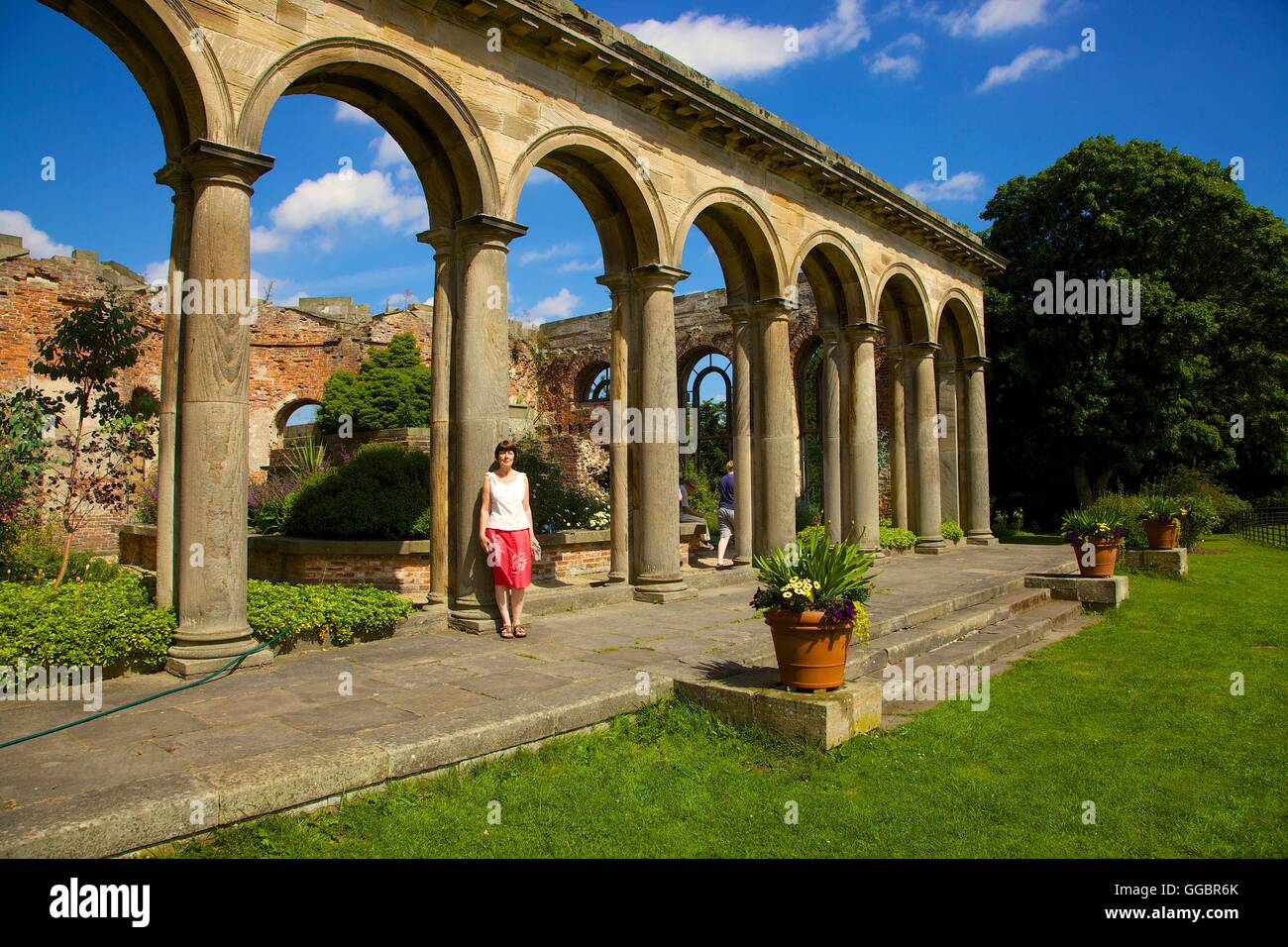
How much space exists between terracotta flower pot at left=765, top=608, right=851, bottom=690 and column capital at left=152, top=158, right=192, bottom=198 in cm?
560

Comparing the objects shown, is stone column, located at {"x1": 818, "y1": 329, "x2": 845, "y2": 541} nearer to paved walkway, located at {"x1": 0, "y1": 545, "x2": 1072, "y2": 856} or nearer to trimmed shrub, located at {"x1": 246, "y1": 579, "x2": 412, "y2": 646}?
paved walkway, located at {"x1": 0, "y1": 545, "x2": 1072, "y2": 856}

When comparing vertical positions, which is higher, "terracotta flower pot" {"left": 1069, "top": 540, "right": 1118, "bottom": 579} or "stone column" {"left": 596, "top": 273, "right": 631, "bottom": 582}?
"stone column" {"left": 596, "top": 273, "right": 631, "bottom": 582}

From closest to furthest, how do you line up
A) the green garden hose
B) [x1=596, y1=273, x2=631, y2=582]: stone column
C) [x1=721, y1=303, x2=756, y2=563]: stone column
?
the green garden hose, [x1=596, y1=273, x2=631, y2=582]: stone column, [x1=721, y1=303, x2=756, y2=563]: stone column

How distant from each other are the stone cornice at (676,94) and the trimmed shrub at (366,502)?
5.46m

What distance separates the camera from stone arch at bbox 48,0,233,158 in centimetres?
613

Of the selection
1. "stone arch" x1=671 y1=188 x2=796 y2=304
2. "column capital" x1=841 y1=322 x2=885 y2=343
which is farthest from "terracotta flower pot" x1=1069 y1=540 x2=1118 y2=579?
"stone arch" x1=671 y1=188 x2=796 y2=304

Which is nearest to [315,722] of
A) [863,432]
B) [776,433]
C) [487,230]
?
[487,230]

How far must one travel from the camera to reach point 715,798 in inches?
174
